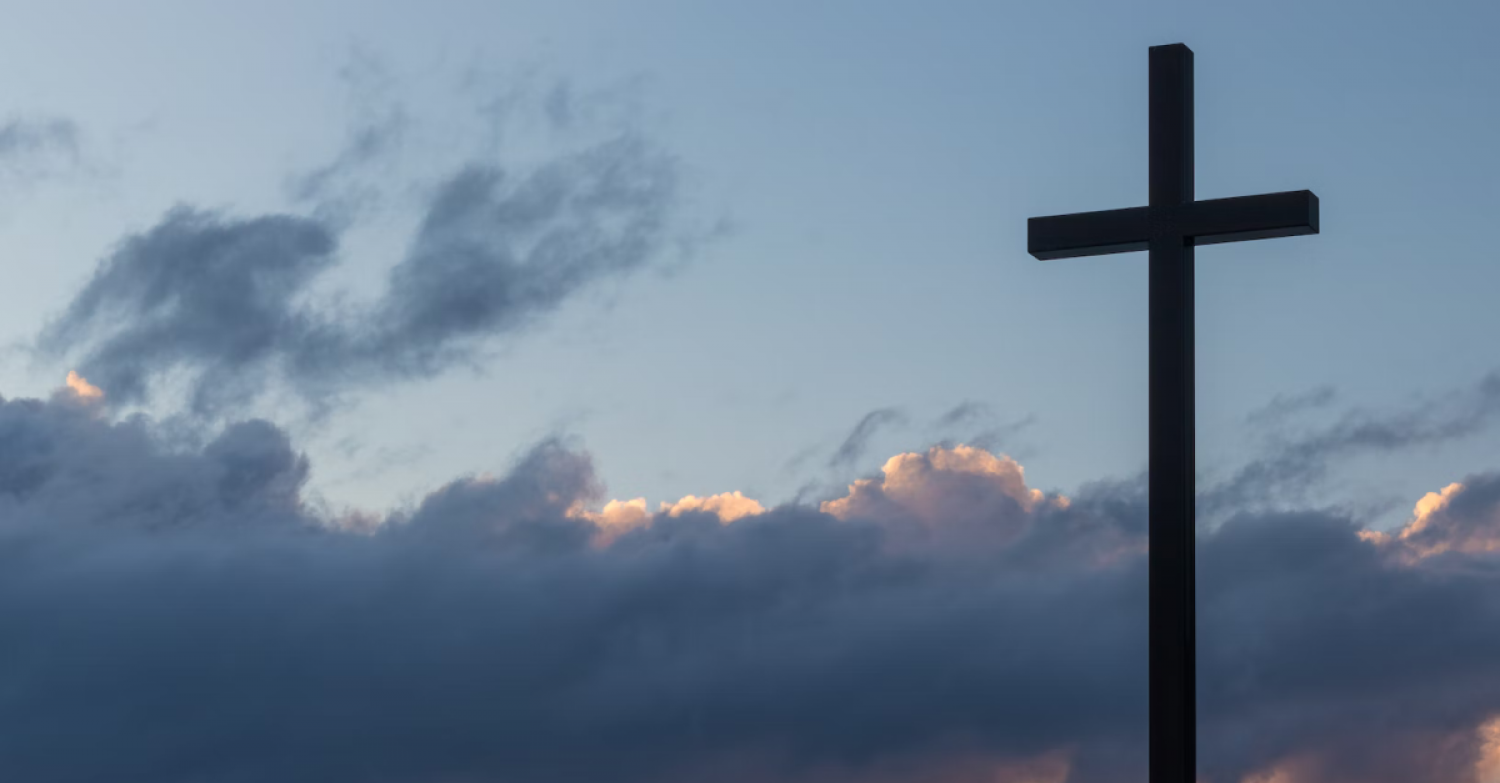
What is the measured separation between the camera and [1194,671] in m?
11.4

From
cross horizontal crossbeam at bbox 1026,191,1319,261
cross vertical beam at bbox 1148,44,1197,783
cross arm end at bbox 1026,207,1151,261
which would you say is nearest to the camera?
cross vertical beam at bbox 1148,44,1197,783

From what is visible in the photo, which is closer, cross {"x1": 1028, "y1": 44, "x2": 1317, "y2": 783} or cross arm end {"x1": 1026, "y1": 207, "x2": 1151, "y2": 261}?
cross {"x1": 1028, "y1": 44, "x2": 1317, "y2": 783}

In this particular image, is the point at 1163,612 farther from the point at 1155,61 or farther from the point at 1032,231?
the point at 1155,61

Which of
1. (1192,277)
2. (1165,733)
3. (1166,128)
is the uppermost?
(1166,128)

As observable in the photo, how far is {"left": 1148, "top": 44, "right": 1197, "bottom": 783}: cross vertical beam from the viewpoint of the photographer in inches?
444

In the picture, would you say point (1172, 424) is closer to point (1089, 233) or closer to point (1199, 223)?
point (1199, 223)

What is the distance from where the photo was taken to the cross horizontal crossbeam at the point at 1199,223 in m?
11.7

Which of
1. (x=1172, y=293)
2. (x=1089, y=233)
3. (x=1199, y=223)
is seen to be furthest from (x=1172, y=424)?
(x=1089, y=233)

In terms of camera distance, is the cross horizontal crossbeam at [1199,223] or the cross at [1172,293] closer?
the cross at [1172,293]

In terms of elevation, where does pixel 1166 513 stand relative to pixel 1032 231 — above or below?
below

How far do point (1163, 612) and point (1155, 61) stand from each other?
3.52m

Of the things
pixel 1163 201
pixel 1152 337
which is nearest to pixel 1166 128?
pixel 1163 201

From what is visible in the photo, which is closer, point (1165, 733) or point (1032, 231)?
point (1165, 733)

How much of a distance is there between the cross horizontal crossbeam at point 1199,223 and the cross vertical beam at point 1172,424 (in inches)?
1.1
